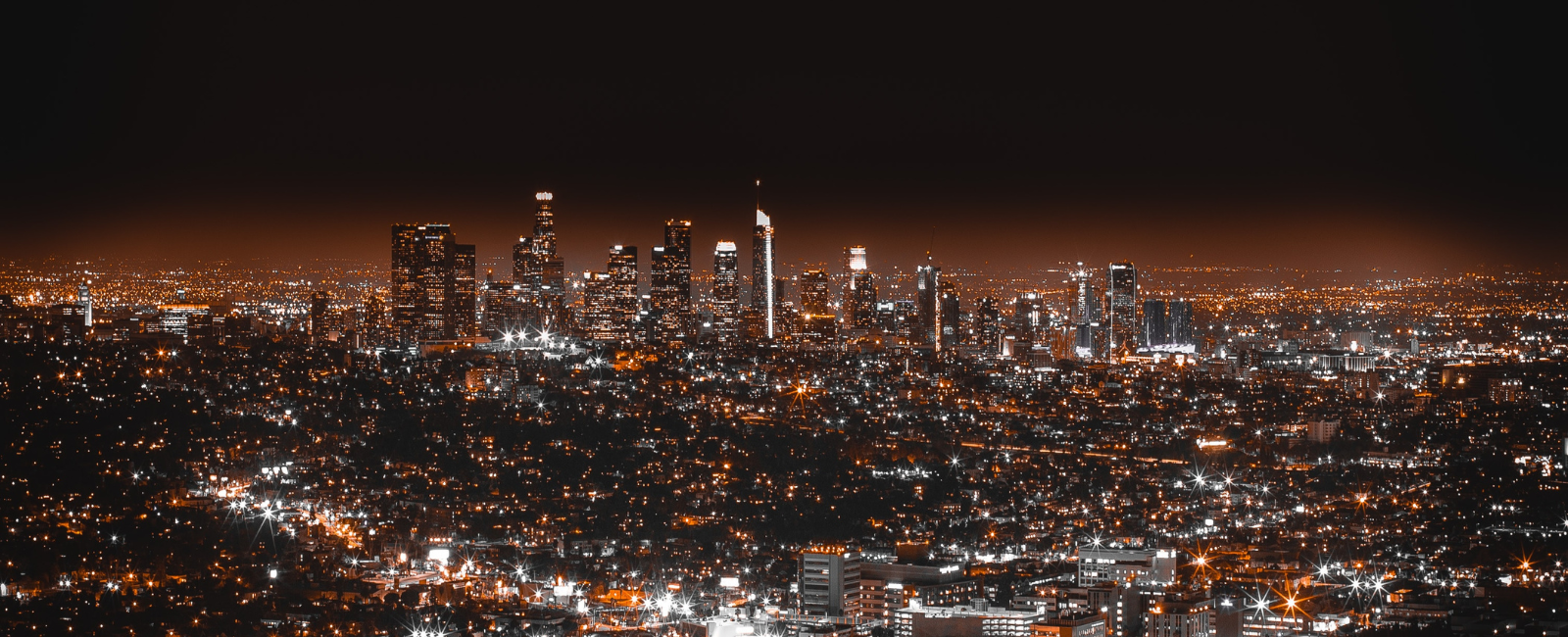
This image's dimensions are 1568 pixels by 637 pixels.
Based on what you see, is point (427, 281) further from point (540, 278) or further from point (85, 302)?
point (85, 302)

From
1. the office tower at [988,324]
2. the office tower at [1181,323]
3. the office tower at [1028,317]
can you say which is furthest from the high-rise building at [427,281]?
the office tower at [1181,323]

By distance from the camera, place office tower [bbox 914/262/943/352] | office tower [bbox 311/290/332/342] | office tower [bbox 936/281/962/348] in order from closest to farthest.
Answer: office tower [bbox 311/290/332/342] → office tower [bbox 914/262/943/352] → office tower [bbox 936/281/962/348]

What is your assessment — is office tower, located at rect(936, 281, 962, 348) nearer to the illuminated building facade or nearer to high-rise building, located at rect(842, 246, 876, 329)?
the illuminated building facade

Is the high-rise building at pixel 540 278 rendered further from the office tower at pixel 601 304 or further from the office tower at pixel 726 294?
the office tower at pixel 726 294

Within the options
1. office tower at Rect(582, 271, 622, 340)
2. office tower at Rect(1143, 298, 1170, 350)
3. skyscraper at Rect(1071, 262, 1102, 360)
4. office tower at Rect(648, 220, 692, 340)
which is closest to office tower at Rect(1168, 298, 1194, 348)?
office tower at Rect(1143, 298, 1170, 350)

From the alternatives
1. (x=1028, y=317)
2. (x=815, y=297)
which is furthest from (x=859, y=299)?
(x=1028, y=317)

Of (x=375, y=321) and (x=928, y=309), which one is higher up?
(x=928, y=309)
